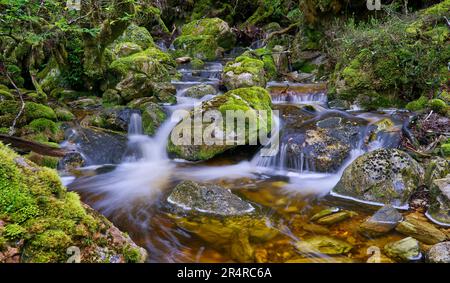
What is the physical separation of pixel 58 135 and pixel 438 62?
9006 mm

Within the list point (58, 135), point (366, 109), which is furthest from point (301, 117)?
point (58, 135)

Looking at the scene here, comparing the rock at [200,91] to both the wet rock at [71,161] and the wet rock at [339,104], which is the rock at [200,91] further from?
the wet rock at [71,161]

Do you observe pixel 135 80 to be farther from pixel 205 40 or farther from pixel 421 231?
pixel 421 231

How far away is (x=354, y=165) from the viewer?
586 cm

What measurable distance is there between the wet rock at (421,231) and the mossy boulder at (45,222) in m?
3.36

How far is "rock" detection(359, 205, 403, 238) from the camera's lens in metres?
4.70

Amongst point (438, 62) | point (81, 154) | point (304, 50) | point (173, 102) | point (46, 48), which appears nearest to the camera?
point (81, 154)

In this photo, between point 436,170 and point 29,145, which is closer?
point 436,170

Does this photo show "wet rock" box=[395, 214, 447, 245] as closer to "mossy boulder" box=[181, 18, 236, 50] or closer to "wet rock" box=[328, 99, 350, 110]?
"wet rock" box=[328, 99, 350, 110]

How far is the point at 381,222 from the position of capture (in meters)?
4.81

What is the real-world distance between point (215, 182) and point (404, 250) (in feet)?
11.6

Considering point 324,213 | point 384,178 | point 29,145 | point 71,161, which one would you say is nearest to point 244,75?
point 71,161

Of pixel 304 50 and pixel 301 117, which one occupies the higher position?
pixel 304 50

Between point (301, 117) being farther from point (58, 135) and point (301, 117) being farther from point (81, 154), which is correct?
point (58, 135)
